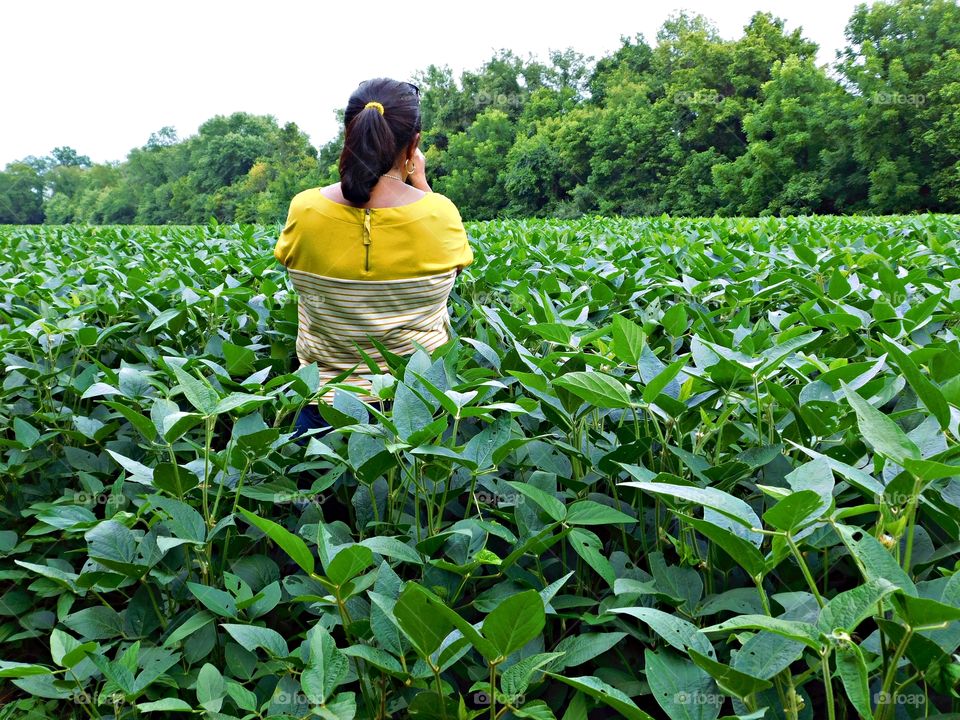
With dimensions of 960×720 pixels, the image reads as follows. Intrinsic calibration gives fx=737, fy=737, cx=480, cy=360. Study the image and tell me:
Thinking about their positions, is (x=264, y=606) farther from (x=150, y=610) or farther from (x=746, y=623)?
(x=746, y=623)

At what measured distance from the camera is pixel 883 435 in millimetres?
869

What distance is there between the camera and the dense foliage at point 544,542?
0.84 metres

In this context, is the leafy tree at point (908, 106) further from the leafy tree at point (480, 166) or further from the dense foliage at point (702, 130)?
the leafy tree at point (480, 166)

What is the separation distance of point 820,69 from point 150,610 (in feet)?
153

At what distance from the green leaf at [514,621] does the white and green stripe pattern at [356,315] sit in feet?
5.09

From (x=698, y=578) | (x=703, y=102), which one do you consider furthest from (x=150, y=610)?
(x=703, y=102)

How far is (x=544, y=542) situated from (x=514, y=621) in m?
0.29

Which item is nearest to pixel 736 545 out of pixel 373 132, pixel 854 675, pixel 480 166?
pixel 854 675

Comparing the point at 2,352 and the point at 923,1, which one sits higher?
the point at 923,1

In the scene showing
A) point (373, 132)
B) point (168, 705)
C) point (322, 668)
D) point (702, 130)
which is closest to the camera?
point (322, 668)

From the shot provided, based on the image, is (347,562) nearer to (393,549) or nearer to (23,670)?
(393,549)

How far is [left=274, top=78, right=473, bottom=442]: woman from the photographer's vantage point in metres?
2.31

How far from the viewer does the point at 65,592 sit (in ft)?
5.40

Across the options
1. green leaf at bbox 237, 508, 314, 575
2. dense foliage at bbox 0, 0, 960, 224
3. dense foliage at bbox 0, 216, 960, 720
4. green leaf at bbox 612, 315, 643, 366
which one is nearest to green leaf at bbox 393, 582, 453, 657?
dense foliage at bbox 0, 216, 960, 720
